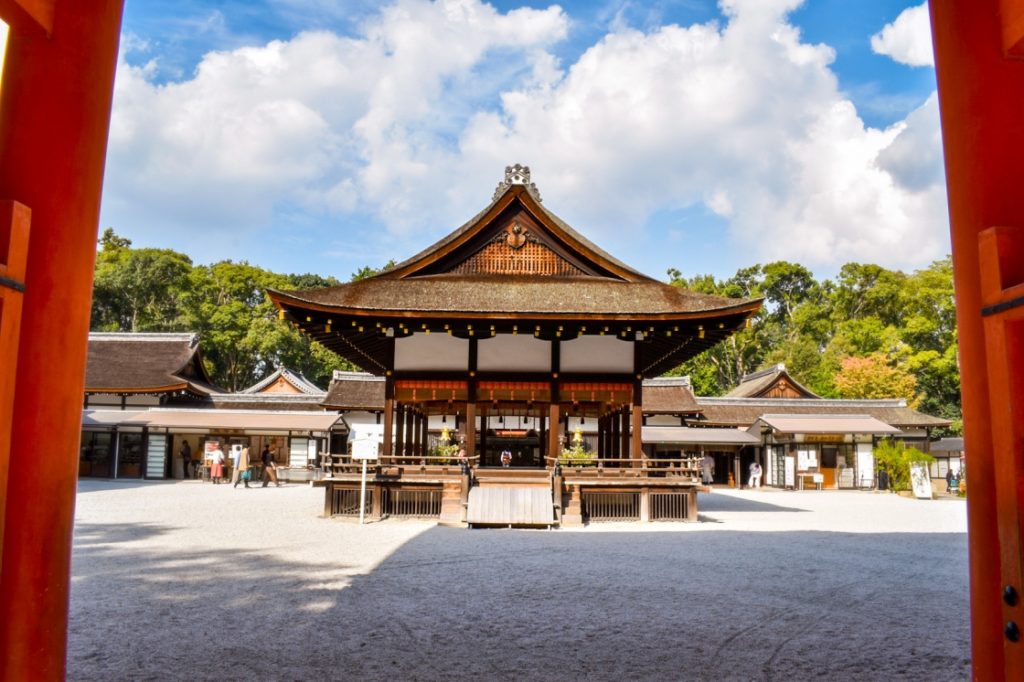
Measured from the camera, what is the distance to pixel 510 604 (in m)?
7.69

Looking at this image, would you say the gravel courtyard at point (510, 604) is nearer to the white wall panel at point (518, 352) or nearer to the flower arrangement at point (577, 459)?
the flower arrangement at point (577, 459)

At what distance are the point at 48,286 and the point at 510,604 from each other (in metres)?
5.70

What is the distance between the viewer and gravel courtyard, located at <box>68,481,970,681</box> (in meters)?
5.65

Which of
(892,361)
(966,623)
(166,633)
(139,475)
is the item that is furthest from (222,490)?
(892,361)

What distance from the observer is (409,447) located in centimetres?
2083

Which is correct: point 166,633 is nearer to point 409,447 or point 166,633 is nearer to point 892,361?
point 409,447

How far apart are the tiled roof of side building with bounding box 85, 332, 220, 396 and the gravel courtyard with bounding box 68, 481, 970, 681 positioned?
70.9ft

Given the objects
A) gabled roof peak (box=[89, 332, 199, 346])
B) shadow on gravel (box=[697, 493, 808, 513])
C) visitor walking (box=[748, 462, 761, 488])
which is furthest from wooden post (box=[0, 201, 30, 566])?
gabled roof peak (box=[89, 332, 199, 346])

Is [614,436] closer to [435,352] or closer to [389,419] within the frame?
[435,352]

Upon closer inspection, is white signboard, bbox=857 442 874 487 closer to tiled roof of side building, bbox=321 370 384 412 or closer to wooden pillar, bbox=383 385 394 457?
tiled roof of side building, bbox=321 370 384 412

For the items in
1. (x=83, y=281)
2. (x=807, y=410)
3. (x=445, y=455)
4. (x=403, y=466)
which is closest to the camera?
(x=83, y=281)

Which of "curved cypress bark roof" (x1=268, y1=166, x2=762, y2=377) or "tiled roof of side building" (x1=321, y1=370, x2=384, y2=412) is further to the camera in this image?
"tiled roof of side building" (x1=321, y1=370, x2=384, y2=412)

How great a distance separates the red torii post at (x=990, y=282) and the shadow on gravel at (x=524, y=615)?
2619 millimetres

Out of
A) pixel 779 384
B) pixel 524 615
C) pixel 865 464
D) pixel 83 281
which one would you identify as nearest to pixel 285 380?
pixel 779 384
